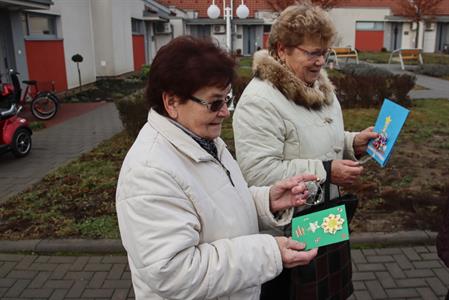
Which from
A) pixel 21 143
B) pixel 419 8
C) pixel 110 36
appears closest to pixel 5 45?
pixel 21 143

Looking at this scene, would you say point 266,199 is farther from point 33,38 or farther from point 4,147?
point 33,38

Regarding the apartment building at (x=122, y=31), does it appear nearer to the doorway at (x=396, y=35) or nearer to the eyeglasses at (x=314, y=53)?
the doorway at (x=396, y=35)

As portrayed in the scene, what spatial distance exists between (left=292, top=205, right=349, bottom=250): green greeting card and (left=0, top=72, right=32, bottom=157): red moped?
6.46 meters

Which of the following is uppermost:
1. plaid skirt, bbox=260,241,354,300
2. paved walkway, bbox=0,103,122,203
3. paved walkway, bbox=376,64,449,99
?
plaid skirt, bbox=260,241,354,300

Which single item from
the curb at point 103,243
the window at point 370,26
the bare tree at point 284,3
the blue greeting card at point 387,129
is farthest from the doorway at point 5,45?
the window at point 370,26

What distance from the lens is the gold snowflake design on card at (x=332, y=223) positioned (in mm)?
1678

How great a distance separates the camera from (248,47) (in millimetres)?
40250

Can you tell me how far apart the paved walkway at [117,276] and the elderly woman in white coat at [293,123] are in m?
1.44

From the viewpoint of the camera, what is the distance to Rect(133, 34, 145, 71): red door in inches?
963

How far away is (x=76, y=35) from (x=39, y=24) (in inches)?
89.2

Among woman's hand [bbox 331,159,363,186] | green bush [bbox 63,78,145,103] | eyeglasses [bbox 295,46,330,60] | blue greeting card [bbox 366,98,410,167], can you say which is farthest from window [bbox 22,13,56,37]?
woman's hand [bbox 331,159,363,186]

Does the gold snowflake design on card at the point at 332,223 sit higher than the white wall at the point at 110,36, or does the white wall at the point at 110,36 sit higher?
the white wall at the point at 110,36

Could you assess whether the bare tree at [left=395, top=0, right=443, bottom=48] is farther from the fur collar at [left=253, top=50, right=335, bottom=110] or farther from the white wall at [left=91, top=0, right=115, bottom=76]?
the fur collar at [left=253, top=50, right=335, bottom=110]

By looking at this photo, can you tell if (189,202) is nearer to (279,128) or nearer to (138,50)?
(279,128)
